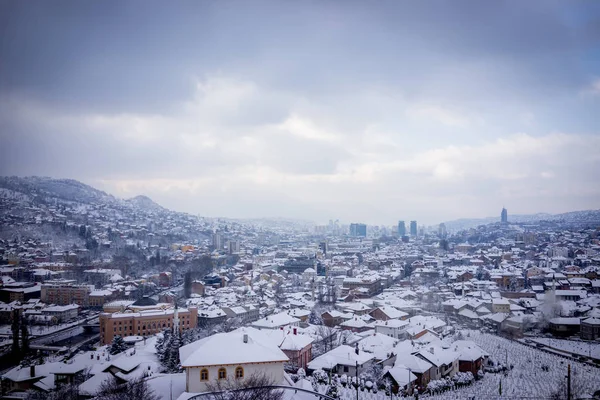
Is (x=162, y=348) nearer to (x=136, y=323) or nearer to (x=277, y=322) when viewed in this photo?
(x=136, y=323)

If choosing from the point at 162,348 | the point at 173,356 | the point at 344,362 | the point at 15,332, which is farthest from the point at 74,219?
the point at 344,362

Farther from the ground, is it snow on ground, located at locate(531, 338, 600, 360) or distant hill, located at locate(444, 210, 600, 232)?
distant hill, located at locate(444, 210, 600, 232)

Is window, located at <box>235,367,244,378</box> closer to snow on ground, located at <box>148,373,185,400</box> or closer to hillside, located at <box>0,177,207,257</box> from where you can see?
snow on ground, located at <box>148,373,185,400</box>

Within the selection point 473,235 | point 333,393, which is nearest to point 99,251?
point 333,393

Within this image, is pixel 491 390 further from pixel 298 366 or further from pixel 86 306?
pixel 86 306

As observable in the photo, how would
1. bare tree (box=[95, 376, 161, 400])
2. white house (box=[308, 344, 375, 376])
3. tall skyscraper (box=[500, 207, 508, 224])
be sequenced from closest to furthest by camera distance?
bare tree (box=[95, 376, 161, 400])
white house (box=[308, 344, 375, 376])
tall skyscraper (box=[500, 207, 508, 224])

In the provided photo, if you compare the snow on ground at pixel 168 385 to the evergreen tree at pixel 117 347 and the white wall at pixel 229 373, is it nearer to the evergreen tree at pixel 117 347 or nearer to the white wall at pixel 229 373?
the white wall at pixel 229 373

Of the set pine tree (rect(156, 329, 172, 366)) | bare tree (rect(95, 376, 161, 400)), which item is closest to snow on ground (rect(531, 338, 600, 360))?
pine tree (rect(156, 329, 172, 366))

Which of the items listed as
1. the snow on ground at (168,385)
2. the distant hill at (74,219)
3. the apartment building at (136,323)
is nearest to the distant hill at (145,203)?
the distant hill at (74,219)
